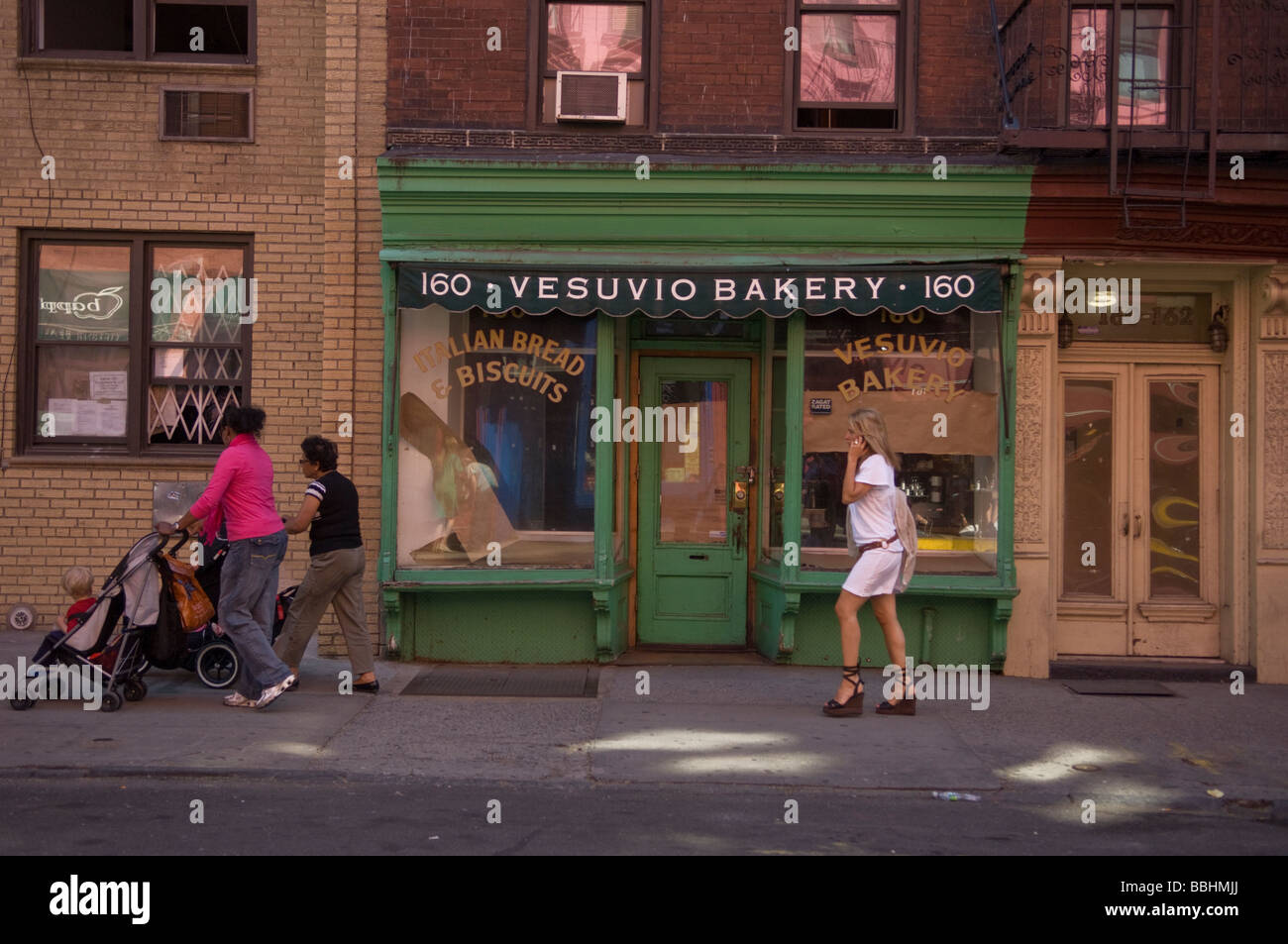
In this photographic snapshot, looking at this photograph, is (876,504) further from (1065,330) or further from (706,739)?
(1065,330)

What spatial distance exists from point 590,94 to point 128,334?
435cm

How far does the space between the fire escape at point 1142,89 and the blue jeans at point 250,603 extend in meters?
6.31

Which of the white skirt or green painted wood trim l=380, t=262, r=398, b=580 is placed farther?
green painted wood trim l=380, t=262, r=398, b=580

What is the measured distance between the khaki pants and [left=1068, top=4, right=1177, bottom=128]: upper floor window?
258 inches

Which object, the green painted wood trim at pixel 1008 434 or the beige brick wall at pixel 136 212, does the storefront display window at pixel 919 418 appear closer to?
the green painted wood trim at pixel 1008 434

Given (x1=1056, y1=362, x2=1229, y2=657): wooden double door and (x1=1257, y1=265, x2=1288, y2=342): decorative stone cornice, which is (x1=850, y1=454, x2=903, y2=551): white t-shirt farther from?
(x1=1257, y1=265, x2=1288, y2=342): decorative stone cornice

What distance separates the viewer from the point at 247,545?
8320 millimetres

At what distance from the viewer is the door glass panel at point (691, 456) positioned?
10797 mm

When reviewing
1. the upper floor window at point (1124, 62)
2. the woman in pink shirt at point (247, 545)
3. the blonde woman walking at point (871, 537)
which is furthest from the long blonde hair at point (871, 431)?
the woman in pink shirt at point (247, 545)

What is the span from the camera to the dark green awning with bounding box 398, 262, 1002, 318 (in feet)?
32.1

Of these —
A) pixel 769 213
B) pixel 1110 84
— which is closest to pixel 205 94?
pixel 769 213

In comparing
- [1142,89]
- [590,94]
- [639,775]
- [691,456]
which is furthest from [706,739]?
[1142,89]

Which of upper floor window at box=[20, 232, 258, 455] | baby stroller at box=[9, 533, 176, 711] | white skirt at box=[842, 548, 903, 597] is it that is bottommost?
baby stroller at box=[9, 533, 176, 711]

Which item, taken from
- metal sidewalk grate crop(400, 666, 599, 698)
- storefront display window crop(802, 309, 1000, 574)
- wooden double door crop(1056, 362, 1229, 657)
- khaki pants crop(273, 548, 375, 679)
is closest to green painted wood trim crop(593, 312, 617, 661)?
metal sidewalk grate crop(400, 666, 599, 698)
